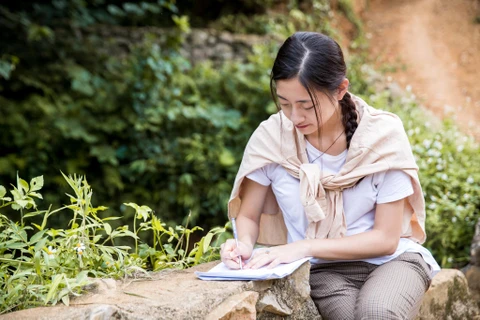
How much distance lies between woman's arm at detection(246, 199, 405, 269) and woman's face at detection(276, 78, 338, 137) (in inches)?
15.5

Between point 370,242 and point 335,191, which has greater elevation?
point 335,191

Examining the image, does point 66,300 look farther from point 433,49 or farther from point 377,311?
point 433,49

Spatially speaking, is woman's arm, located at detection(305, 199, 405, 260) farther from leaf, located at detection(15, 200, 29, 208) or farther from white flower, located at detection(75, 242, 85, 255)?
leaf, located at detection(15, 200, 29, 208)

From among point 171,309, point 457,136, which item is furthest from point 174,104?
point 171,309

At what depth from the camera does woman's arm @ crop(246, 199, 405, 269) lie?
2.32 m

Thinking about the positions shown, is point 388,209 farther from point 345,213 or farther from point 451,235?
point 451,235

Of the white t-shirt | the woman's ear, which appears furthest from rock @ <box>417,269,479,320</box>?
the woman's ear

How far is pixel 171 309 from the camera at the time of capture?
198cm

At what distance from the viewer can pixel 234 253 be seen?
2375mm

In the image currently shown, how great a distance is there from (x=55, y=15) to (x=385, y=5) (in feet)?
18.1

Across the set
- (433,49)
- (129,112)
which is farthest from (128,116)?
(433,49)

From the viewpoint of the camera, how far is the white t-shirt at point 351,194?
2.38 m

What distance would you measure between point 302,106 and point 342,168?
0.29 m

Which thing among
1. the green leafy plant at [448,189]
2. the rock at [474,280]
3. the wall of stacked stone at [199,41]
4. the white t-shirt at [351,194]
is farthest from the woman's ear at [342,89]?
the wall of stacked stone at [199,41]
